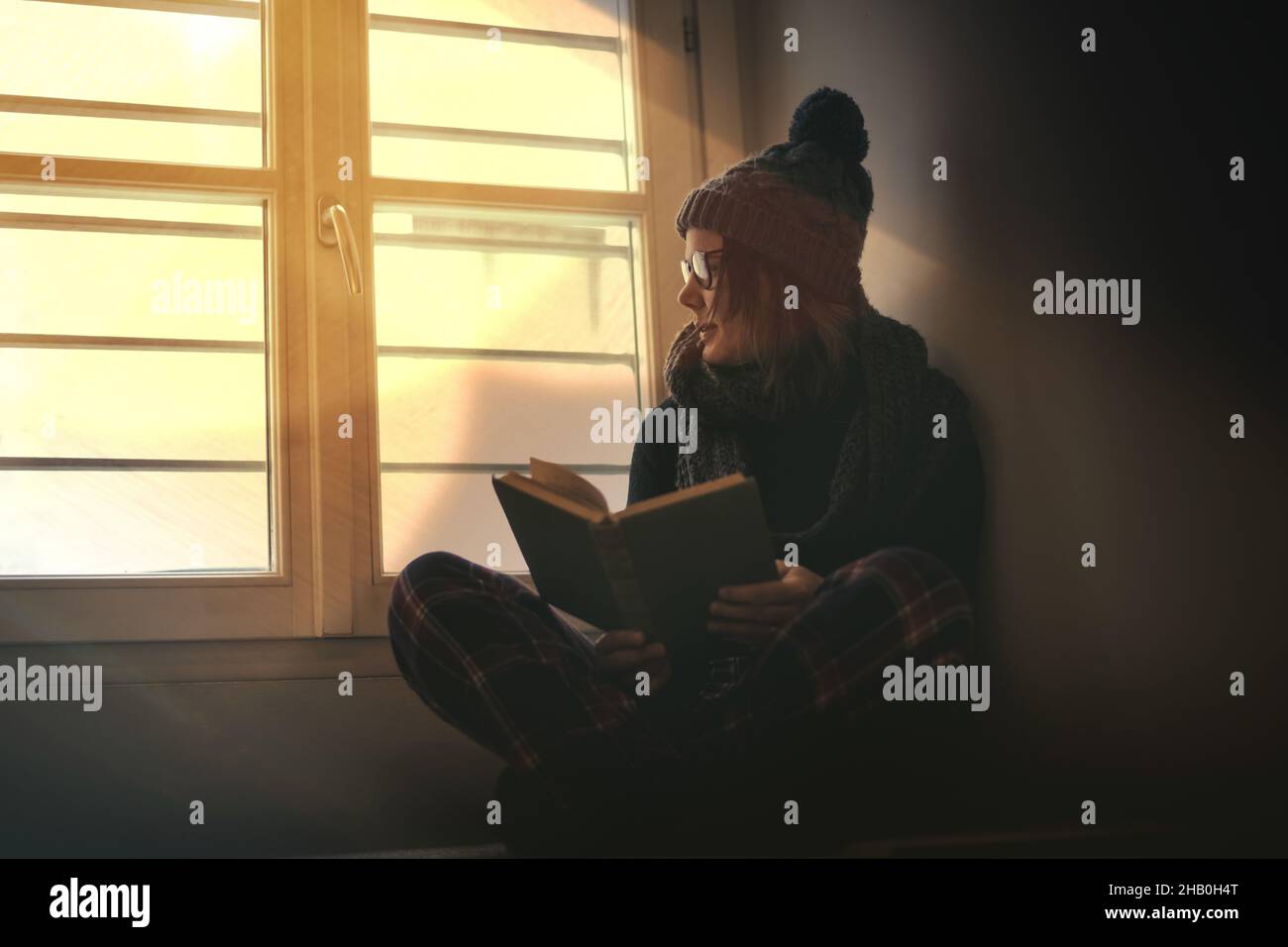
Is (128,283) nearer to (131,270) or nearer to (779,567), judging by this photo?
(131,270)

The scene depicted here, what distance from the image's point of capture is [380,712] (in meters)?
1.77

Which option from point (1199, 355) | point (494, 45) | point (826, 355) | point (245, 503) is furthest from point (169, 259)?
point (1199, 355)

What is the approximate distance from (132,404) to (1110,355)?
4.48ft

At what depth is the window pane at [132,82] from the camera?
1.83 m

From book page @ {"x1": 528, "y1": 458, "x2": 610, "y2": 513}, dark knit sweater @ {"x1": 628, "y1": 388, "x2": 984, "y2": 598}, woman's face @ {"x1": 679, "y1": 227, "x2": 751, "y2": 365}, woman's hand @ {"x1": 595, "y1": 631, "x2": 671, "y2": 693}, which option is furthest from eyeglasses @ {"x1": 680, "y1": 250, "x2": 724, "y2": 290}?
woman's hand @ {"x1": 595, "y1": 631, "x2": 671, "y2": 693}

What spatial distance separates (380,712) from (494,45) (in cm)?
112

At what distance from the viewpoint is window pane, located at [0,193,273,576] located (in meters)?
1.76

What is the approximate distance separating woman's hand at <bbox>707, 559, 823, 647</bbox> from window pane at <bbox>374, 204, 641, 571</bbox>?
694mm

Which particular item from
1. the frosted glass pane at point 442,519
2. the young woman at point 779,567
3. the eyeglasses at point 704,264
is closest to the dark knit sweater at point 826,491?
the young woman at point 779,567

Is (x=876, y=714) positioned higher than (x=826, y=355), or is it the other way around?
(x=826, y=355)

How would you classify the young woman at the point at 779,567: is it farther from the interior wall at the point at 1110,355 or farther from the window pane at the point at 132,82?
the window pane at the point at 132,82

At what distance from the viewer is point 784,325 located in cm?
162
